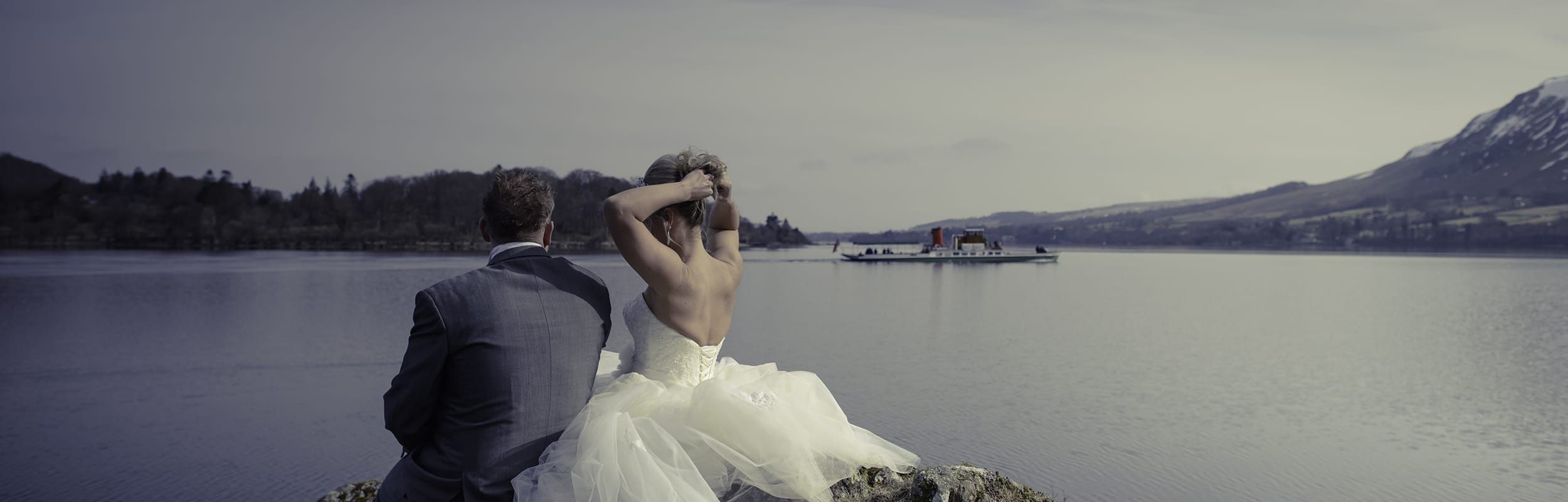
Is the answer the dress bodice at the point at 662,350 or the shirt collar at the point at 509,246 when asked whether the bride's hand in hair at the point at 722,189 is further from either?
the shirt collar at the point at 509,246

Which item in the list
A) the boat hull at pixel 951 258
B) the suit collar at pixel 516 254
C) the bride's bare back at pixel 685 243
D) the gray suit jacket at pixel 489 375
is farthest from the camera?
the boat hull at pixel 951 258

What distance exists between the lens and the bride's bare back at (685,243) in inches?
107

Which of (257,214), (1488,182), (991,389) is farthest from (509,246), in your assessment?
(1488,182)

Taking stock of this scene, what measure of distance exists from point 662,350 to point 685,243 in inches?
14.5

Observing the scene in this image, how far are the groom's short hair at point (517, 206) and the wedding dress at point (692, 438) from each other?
0.56 m

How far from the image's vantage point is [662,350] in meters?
3.05

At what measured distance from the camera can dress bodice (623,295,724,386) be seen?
304 cm

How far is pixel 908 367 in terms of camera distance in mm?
13492

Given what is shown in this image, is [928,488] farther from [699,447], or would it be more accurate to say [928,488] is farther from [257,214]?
[257,214]

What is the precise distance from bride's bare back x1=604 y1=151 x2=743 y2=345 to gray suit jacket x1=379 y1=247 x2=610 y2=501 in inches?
8.5

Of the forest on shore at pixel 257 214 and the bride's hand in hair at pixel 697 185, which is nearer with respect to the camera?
the bride's hand in hair at pixel 697 185

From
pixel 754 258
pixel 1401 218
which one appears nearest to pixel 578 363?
pixel 754 258

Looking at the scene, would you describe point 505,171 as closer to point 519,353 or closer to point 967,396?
point 519,353

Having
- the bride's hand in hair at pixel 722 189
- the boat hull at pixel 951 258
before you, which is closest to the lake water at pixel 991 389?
the bride's hand in hair at pixel 722 189
